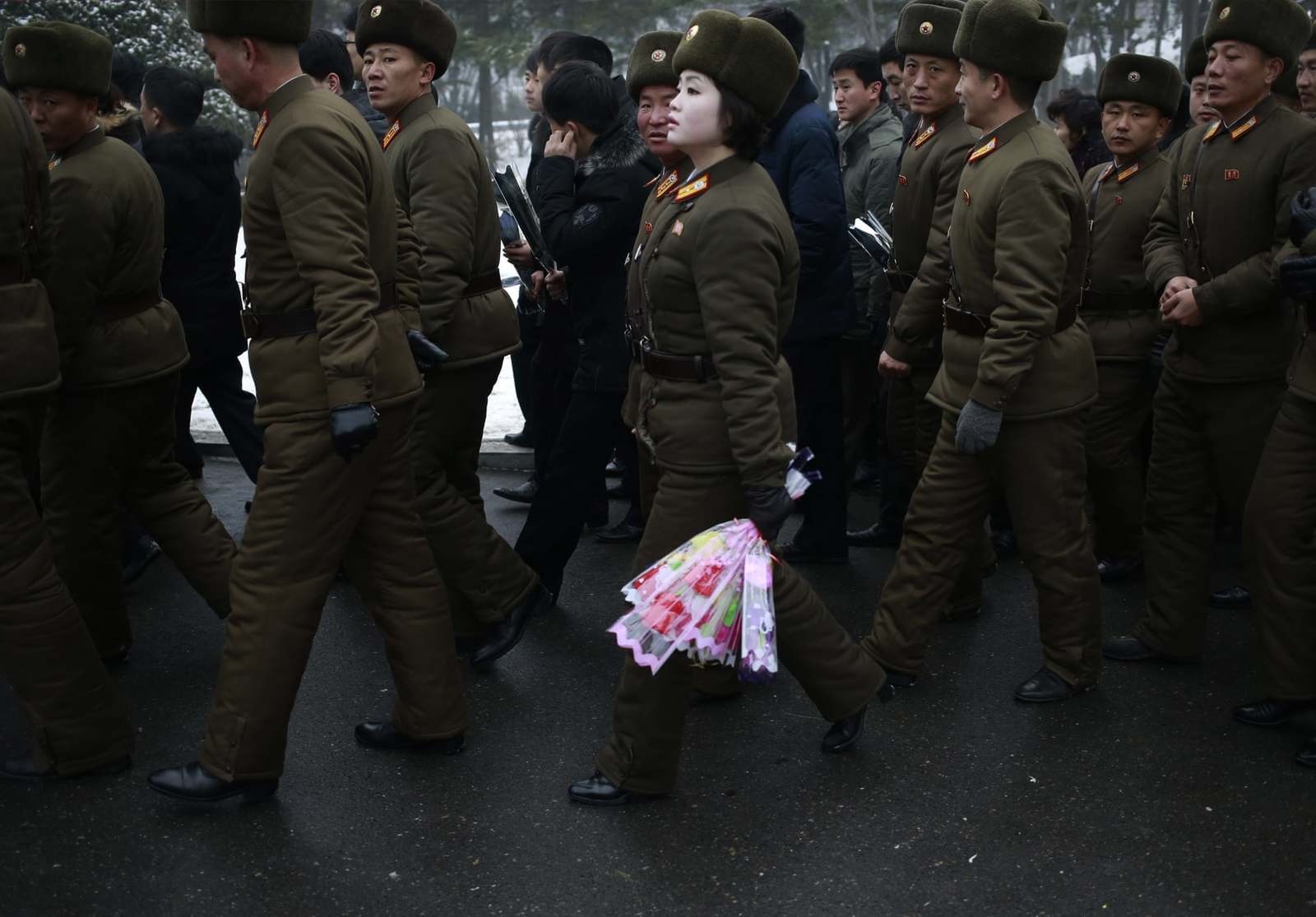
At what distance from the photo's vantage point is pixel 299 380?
12.6 ft

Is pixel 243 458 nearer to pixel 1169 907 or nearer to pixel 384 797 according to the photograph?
pixel 384 797

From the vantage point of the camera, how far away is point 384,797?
4.10 m

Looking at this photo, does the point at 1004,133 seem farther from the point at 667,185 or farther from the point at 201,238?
the point at 201,238

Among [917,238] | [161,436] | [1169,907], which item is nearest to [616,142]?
[917,238]

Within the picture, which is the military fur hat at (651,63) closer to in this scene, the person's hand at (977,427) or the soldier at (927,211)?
the soldier at (927,211)

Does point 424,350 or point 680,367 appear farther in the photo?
point 424,350

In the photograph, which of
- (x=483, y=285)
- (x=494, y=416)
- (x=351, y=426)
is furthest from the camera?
(x=494, y=416)

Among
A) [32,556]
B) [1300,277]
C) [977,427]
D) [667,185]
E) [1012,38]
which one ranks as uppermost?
[1012,38]

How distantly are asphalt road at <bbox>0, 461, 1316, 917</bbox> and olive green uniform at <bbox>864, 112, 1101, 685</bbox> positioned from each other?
0.93 ft

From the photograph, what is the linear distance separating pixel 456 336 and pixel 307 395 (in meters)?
1.14

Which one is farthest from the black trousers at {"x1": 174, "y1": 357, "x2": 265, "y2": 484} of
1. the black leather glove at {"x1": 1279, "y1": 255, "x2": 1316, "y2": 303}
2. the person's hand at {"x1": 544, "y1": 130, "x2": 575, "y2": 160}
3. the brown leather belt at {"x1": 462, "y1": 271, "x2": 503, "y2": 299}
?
the black leather glove at {"x1": 1279, "y1": 255, "x2": 1316, "y2": 303}

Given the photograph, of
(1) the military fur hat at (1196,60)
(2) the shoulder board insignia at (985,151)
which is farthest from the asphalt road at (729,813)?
(1) the military fur hat at (1196,60)

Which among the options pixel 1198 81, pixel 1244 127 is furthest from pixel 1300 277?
pixel 1198 81

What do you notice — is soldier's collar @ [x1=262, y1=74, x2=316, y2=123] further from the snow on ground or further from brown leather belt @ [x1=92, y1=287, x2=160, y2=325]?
the snow on ground
